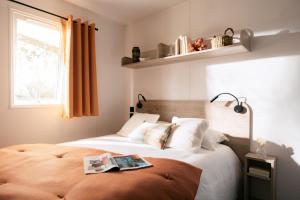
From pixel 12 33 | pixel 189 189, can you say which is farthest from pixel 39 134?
pixel 189 189

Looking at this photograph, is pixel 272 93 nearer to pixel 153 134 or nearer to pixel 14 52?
pixel 153 134

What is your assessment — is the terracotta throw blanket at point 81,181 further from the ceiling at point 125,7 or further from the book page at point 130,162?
the ceiling at point 125,7

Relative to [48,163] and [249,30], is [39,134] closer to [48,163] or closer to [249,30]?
[48,163]

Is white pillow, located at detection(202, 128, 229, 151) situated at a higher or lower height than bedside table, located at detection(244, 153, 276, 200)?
higher

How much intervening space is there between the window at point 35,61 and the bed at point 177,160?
86cm

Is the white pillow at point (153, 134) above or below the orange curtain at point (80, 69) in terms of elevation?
below

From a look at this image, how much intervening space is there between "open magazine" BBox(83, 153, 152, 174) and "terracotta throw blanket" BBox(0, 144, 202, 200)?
0.05m

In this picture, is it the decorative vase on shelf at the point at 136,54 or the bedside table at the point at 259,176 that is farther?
the decorative vase on shelf at the point at 136,54

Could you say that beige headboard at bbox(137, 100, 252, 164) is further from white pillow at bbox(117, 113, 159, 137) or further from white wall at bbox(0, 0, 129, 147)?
white wall at bbox(0, 0, 129, 147)

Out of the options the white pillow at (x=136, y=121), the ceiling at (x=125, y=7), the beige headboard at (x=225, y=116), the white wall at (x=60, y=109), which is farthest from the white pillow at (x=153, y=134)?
the ceiling at (x=125, y=7)

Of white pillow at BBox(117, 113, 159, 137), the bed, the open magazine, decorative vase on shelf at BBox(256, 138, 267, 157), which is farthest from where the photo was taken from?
white pillow at BBox(117, 113, 159, 137)

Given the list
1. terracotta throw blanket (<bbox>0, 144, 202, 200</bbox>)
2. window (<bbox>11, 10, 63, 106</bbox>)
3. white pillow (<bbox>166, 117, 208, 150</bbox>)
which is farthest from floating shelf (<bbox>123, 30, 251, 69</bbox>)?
terracotta throw blanket (<bbox>0, 144, 202, 200</bbox>)

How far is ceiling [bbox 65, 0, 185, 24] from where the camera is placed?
273 centimetres

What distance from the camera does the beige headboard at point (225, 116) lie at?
7.09 feet
